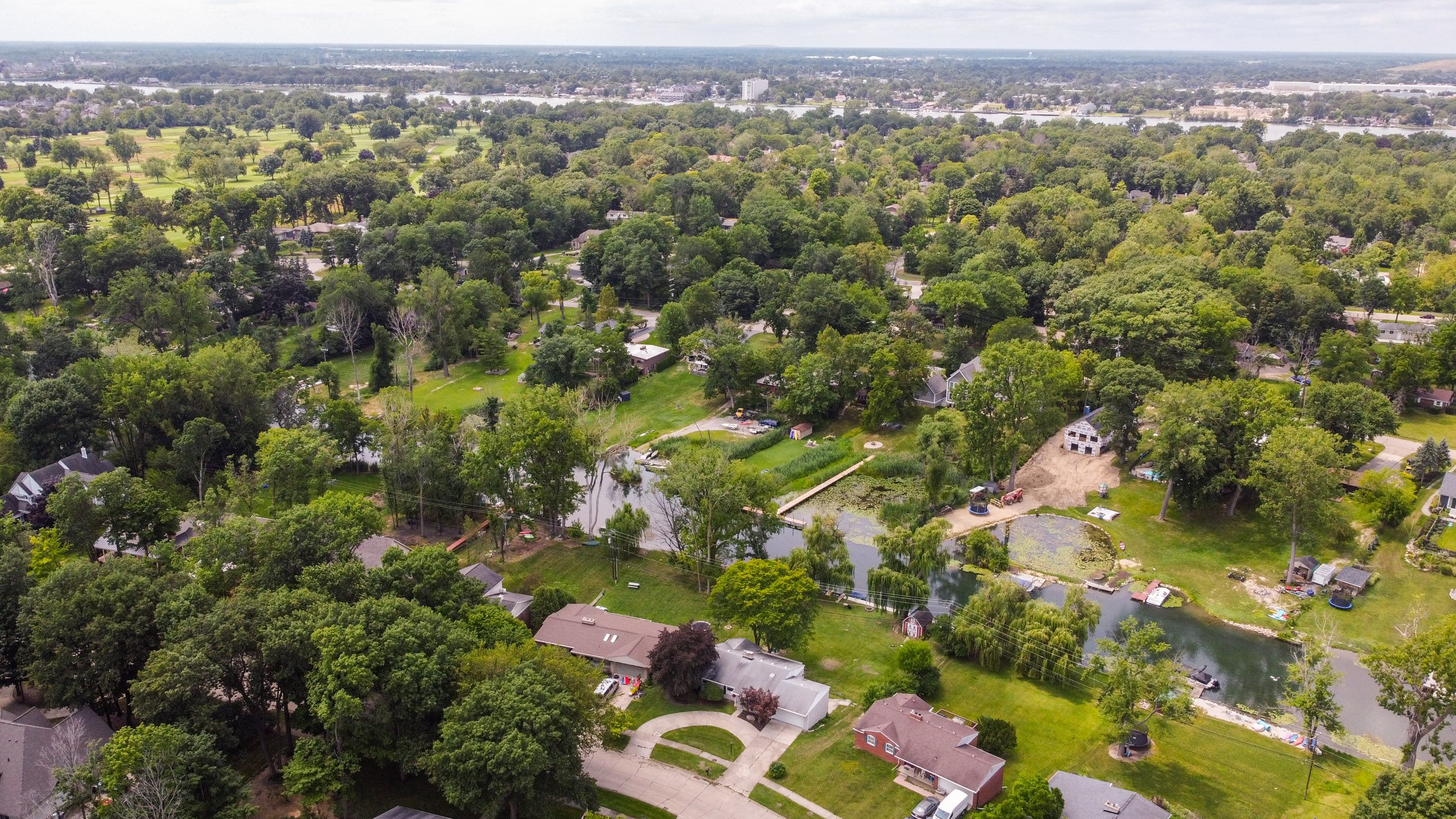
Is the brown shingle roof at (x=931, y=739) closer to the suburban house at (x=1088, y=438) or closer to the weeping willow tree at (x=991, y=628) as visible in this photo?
the weeping willow tree at (x=991, y=628)

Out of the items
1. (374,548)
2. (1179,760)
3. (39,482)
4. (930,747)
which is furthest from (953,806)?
(39,482)

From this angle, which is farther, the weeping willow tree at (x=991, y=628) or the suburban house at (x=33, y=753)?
the weeping willow tree at (x=991, y=628)

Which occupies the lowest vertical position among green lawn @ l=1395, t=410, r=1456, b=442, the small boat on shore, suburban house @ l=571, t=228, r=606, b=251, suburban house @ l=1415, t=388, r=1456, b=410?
the small boat on shore

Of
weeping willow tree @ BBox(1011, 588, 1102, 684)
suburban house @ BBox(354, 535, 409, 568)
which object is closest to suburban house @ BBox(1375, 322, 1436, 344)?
weeping willow tree @ BBox(1011, 588, 1102, 684)

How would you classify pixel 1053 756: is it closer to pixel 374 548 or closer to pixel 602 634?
pixel 602 634

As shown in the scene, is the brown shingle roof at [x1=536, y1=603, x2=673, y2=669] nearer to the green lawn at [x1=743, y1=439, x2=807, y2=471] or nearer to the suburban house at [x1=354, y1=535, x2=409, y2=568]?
the suburban house at [x1=354, y1=535, x2=409, y2=568]

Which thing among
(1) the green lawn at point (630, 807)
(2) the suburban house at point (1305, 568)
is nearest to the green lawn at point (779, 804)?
(1) the green lawn at point (630, 807)

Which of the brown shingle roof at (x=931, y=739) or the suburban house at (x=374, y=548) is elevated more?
the suburban house at (x=374, y=548)

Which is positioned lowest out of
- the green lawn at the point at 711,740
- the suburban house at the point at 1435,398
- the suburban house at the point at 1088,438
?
the green lawn at the point at 711,740
